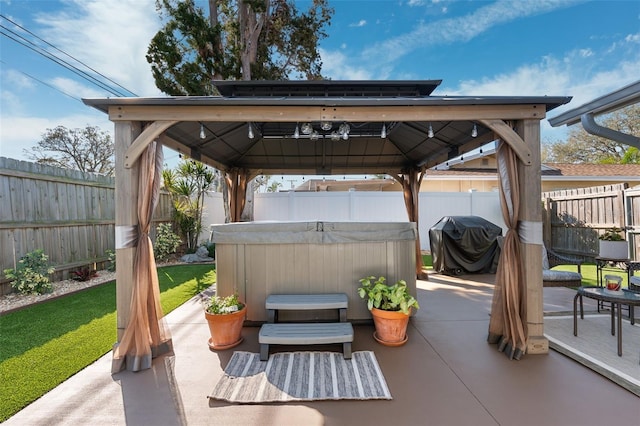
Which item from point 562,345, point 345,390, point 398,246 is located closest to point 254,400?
point 345,390

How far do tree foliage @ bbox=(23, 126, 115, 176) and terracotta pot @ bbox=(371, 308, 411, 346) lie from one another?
17.7 meters

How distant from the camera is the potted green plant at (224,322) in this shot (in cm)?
285

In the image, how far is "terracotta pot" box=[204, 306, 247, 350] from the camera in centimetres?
284

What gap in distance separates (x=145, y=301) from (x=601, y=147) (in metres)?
24.7

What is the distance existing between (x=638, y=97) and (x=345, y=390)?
493cm

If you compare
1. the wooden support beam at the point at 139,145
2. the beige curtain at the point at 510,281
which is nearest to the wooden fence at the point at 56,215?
the wooden support beam at the point at 139,145

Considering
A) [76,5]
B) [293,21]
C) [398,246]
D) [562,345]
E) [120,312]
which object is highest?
[293,21]

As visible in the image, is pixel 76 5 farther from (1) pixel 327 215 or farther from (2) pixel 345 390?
(2) pixel 345 390

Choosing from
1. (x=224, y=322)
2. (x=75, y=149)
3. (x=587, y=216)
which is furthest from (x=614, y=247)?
(x=75, y=149)

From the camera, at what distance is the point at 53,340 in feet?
9.72

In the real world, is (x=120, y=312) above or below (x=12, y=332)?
above

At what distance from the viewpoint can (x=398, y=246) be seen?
→ 3420mm

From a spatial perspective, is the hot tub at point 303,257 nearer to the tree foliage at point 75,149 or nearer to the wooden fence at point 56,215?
the wooden fence at point 56,215

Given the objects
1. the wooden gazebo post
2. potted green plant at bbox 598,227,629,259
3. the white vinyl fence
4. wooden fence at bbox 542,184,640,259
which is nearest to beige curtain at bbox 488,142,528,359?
potted green plant at bbox 598,227,629,259
